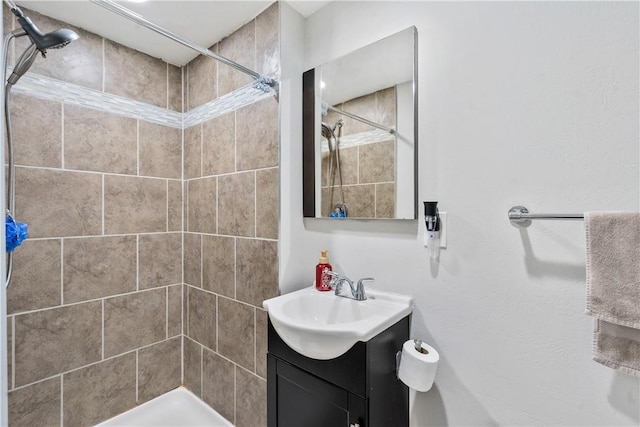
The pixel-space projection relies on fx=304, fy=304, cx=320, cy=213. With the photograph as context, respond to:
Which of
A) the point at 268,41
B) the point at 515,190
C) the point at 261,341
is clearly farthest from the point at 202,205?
the point at 515,190

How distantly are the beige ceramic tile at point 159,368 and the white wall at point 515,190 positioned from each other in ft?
4.93

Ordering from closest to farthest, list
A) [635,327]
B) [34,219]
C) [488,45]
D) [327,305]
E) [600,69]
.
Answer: [635,327] < [600,69] < [488,45] < [327,305] < [34,219]

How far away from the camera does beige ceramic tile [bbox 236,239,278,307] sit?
1.51 metres

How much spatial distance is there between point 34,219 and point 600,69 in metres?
2.29

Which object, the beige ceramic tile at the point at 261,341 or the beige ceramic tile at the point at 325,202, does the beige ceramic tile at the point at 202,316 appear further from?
the beige ceramic tile at the point at 325,202

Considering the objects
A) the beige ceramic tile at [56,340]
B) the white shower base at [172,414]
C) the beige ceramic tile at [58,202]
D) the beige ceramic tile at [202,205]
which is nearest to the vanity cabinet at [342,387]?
the white shower base at [172,414]

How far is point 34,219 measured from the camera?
4.78 feet

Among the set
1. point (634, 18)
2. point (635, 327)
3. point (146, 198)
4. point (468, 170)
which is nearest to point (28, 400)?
point (146, 198)

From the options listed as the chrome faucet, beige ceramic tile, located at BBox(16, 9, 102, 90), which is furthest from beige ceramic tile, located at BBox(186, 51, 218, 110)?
the chrome faucet

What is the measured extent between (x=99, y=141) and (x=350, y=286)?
156 cm

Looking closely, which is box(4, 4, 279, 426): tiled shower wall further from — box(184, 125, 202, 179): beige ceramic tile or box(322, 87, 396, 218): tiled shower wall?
box(322, 87, 396, 218): tiled shower wall

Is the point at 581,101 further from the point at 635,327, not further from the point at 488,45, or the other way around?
the point at 635,327

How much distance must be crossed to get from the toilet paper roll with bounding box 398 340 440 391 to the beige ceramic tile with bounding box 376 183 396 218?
1.72ft

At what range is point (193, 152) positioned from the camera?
1.97 metres
